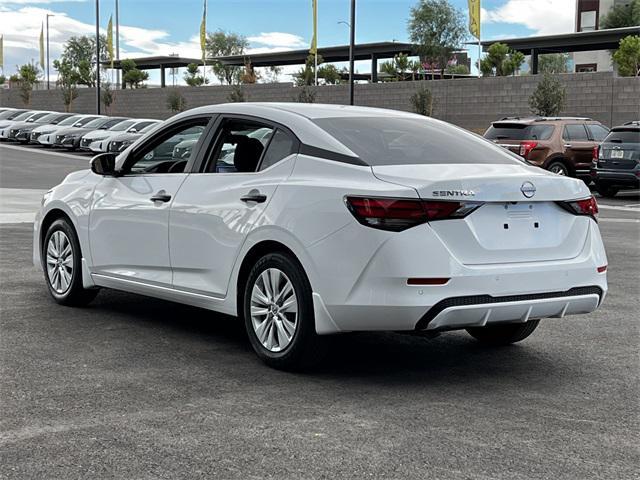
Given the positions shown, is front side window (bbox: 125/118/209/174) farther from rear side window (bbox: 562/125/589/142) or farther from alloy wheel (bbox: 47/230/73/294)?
rear side window (bbox: 562/125/589/142)

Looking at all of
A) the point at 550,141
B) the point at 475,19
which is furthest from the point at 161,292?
the point at 475,19

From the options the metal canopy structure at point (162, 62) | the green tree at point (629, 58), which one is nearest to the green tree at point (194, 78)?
the metal canopy structure at point (162, 62)

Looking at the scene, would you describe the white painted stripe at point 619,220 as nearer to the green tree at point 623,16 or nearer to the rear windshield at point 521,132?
the rear windshield at point 521,132

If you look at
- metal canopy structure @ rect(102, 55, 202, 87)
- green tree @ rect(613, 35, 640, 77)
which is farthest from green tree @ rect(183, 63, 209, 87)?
green tree @ rect(613, 35, 640, 77)

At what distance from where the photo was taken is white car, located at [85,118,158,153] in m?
36.0

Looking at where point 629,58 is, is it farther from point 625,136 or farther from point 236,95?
point 236,95

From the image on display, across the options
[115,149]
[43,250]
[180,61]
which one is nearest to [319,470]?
[43,250]

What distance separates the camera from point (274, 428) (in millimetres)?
4762

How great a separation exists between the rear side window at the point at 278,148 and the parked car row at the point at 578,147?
54.9ft

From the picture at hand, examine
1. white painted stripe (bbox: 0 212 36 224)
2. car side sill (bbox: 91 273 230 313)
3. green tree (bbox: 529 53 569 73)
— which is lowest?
white painted stripe (bbox: 0 212 36 224)

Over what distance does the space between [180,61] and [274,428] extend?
8267 cm

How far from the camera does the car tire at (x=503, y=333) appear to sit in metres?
6.75

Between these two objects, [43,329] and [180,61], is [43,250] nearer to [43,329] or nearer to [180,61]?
[43,329]

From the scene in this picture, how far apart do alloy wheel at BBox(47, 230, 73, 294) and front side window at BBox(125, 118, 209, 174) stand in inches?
37.3
